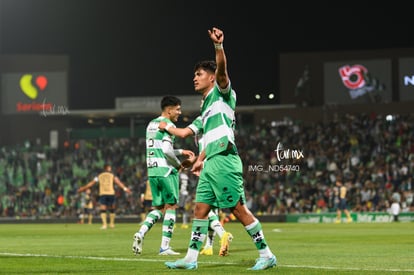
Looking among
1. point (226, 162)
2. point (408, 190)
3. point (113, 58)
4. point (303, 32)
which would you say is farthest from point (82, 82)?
point (226, 162)

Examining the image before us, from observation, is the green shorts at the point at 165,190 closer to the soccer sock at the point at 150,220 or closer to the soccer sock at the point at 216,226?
the soccer sock at the point at 150,220

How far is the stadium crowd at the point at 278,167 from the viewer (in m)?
46.6

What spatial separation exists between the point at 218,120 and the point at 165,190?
191 inches

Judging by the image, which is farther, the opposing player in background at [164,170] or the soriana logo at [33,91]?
the soriana logo at [33,91]

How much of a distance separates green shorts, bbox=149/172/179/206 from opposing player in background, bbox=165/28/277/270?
14.6 feet

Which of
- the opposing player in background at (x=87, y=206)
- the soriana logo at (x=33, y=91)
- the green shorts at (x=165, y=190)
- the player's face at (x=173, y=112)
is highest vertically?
the soriana logo at (x=33, y=91)

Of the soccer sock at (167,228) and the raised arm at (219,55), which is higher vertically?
the raised arm at (219,55)

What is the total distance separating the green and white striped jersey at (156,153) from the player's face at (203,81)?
4.53m

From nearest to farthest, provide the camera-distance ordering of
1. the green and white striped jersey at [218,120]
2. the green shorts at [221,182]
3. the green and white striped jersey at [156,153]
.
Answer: the green shorts at [221,182] < the green and white striped jersey at [218,120] < the green and white striped jersey at [156,153]

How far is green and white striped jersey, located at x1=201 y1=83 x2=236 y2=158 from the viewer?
1105cm

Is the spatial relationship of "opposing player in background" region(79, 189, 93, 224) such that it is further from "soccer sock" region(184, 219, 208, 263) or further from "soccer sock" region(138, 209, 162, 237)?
"soccer sock" region(184, 219, 208, 263)

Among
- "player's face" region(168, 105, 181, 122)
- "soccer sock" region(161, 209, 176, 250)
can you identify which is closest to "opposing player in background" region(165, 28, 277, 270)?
"soccer sock" region(161, 209, 176, 250)

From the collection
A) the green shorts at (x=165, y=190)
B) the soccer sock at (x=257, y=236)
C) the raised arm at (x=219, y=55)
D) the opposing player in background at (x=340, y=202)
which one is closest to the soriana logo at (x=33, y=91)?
the opposing player in background at (x=340, y=202)

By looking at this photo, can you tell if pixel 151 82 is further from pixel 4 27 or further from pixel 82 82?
pixel 4 27
